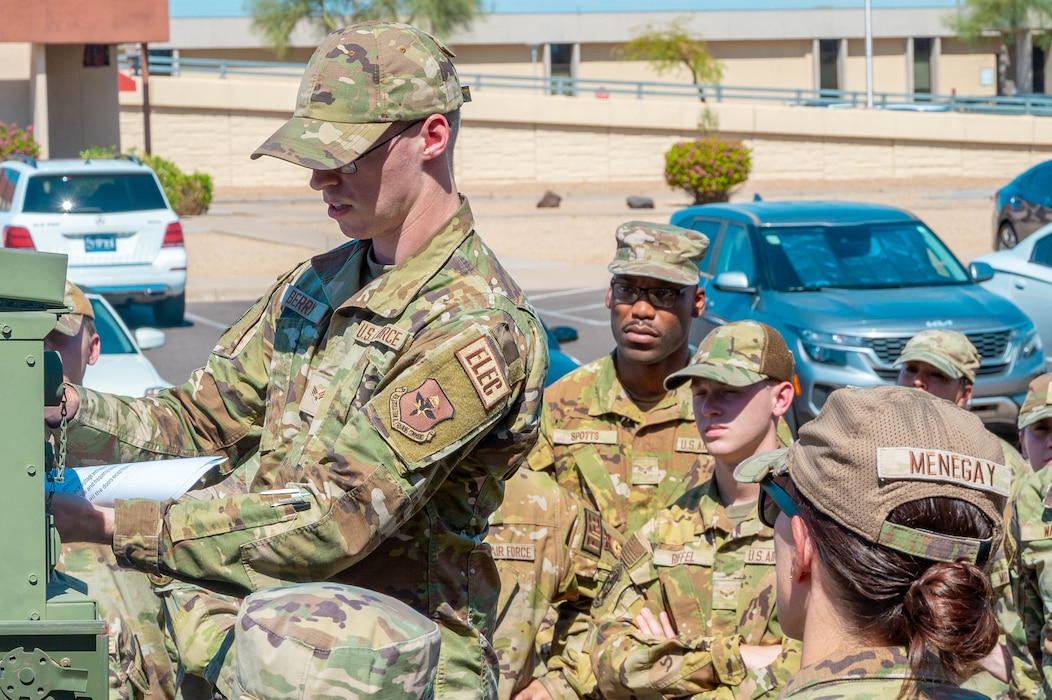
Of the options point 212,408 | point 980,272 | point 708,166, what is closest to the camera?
point 212,408

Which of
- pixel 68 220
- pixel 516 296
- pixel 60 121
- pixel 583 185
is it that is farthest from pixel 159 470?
pixel 583 185

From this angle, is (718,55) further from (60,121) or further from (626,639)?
(626,639)

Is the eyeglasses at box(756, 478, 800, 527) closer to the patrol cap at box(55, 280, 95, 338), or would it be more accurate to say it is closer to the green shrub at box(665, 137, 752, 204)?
the patrol cap at box(55, 280, 95, 338)

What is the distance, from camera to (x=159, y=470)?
280 centimetres

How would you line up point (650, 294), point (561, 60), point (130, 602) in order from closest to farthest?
point (130, 602)
point (650, 294)
point (561, 60)

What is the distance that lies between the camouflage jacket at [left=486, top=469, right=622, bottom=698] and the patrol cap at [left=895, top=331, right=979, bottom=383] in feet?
6.62

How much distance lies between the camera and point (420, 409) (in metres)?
2.49

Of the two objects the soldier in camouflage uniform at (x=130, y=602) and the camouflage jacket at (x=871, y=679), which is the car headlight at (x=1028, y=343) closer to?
the soldier in camouflage uniform at (x=130, y=602)

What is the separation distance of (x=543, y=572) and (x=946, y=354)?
2.38m

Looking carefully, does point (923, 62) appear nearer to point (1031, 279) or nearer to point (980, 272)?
point (1031, 279)

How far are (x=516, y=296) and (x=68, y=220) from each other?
11626 mm

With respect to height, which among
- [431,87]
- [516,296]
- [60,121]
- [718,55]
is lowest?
[516,296]

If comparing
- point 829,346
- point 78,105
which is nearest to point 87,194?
point 829,346

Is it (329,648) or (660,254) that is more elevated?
(660,254)
